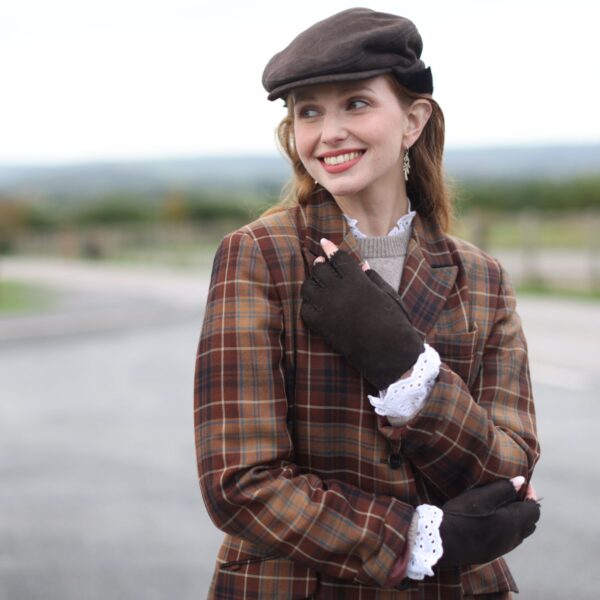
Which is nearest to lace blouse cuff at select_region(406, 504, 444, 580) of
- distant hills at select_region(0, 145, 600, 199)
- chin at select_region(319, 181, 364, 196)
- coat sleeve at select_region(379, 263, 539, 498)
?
coat sleeve at select_region(379, 263, 539, 498)

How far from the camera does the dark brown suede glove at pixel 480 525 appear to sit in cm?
207

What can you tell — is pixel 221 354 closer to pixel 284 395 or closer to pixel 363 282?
pixel 284 395

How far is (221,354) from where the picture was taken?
6.84 feet

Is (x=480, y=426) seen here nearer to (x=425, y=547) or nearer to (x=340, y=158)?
(x=425, y=547)

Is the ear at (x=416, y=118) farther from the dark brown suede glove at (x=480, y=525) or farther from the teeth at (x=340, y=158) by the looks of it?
the dark brown suede glove at (x=480, y=525)

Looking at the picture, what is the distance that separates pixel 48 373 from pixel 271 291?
8951 millimetres

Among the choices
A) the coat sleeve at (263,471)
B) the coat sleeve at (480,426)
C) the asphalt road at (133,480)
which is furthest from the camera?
the asphalt road at (133,480)

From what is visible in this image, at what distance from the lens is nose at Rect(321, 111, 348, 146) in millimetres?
2221

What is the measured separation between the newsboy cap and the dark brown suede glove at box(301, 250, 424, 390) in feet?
1.33

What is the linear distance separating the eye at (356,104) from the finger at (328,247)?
278 mm

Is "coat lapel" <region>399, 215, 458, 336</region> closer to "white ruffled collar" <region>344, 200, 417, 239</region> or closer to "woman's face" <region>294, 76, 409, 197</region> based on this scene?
"white ruffled collar" <region>344, 200, 417, 239</region>

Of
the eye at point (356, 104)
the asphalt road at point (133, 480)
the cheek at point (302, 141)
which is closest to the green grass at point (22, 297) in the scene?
the asphalt road at point (133, 480)

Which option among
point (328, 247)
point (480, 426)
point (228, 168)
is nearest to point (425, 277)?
point (328, 247)

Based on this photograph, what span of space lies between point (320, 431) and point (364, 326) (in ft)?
0.79
